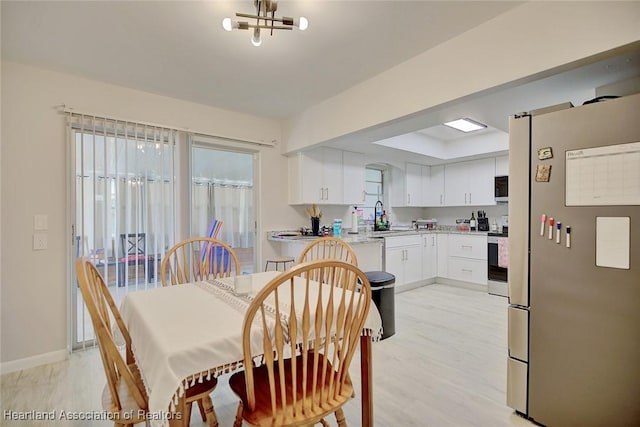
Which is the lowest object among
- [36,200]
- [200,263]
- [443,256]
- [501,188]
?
[443,256]

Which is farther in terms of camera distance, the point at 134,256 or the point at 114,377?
the point at 134,256

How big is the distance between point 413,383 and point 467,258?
120 inches

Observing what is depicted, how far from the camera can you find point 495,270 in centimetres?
426

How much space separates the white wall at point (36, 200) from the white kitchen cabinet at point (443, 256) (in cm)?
461

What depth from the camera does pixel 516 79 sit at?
1810mm

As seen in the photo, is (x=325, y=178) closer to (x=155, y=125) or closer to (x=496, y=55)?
Result: (x=155, y=125)

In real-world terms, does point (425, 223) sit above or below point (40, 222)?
below

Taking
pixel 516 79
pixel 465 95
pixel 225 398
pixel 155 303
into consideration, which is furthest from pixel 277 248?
pixel 516 79

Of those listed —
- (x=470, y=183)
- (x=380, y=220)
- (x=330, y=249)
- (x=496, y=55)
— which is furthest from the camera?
(x=380, y=220)

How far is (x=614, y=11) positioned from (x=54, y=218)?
3.93 metres

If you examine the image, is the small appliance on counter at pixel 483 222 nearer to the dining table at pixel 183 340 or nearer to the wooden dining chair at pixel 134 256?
the dining table at pixel 183 340

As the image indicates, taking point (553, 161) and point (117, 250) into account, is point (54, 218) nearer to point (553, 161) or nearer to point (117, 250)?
point (117, 250)

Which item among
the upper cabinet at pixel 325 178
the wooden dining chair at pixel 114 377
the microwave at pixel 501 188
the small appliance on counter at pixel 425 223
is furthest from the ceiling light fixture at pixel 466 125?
the wooden dining chair at pixel 114 377

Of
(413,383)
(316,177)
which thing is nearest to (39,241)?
(316,177)
